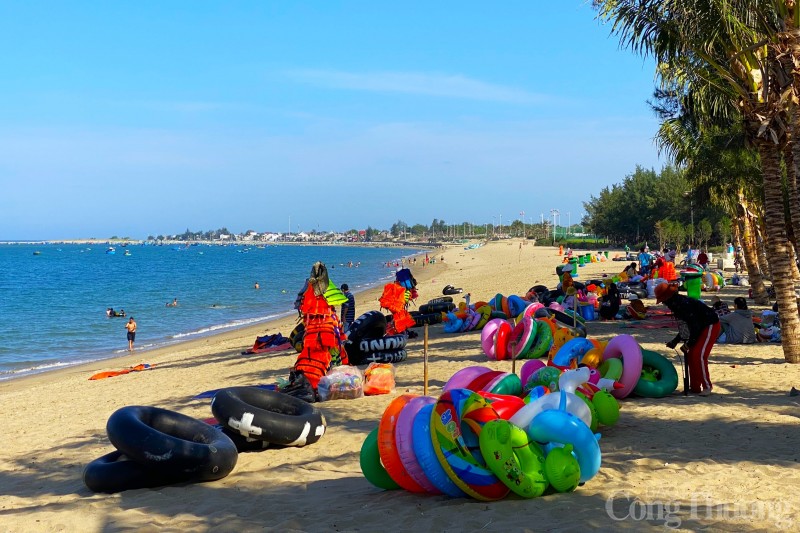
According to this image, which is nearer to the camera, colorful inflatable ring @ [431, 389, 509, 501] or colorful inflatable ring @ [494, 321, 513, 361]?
colorful inflatable ring @ [431, 389, 509, 501]

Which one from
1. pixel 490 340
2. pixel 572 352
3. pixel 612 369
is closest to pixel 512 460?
pixel 612 369

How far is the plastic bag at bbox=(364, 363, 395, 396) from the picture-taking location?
33.8 feet

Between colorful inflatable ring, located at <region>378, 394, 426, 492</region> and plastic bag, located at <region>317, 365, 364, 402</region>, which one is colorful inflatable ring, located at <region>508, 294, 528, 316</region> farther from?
colorful inflatable ring, located at <region>378, 394, 426, 492</region>

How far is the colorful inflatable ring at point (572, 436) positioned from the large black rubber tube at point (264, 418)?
3.06m

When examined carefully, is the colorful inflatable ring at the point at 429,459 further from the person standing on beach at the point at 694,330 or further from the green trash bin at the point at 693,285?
the green trash bin at the point at 693,285

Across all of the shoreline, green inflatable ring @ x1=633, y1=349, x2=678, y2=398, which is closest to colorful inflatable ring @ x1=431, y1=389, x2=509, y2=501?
green inflatable ring @ x1=633, y1=349, x2=678, y2=398

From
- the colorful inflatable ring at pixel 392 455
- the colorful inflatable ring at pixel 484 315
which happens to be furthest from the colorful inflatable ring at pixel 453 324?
the colorful inflatable ring at pixel 392 455

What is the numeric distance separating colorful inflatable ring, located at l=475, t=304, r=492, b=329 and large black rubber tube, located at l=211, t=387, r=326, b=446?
9.26 metres

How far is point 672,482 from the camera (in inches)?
216

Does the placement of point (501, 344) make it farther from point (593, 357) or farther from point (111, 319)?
point (111, 319)

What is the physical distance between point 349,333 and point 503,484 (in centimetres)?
849

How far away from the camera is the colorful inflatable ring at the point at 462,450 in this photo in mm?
5234

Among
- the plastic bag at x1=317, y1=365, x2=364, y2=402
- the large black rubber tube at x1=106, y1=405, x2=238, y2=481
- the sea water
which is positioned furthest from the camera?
the sea water

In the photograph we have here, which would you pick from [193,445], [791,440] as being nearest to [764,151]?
[791,440]
